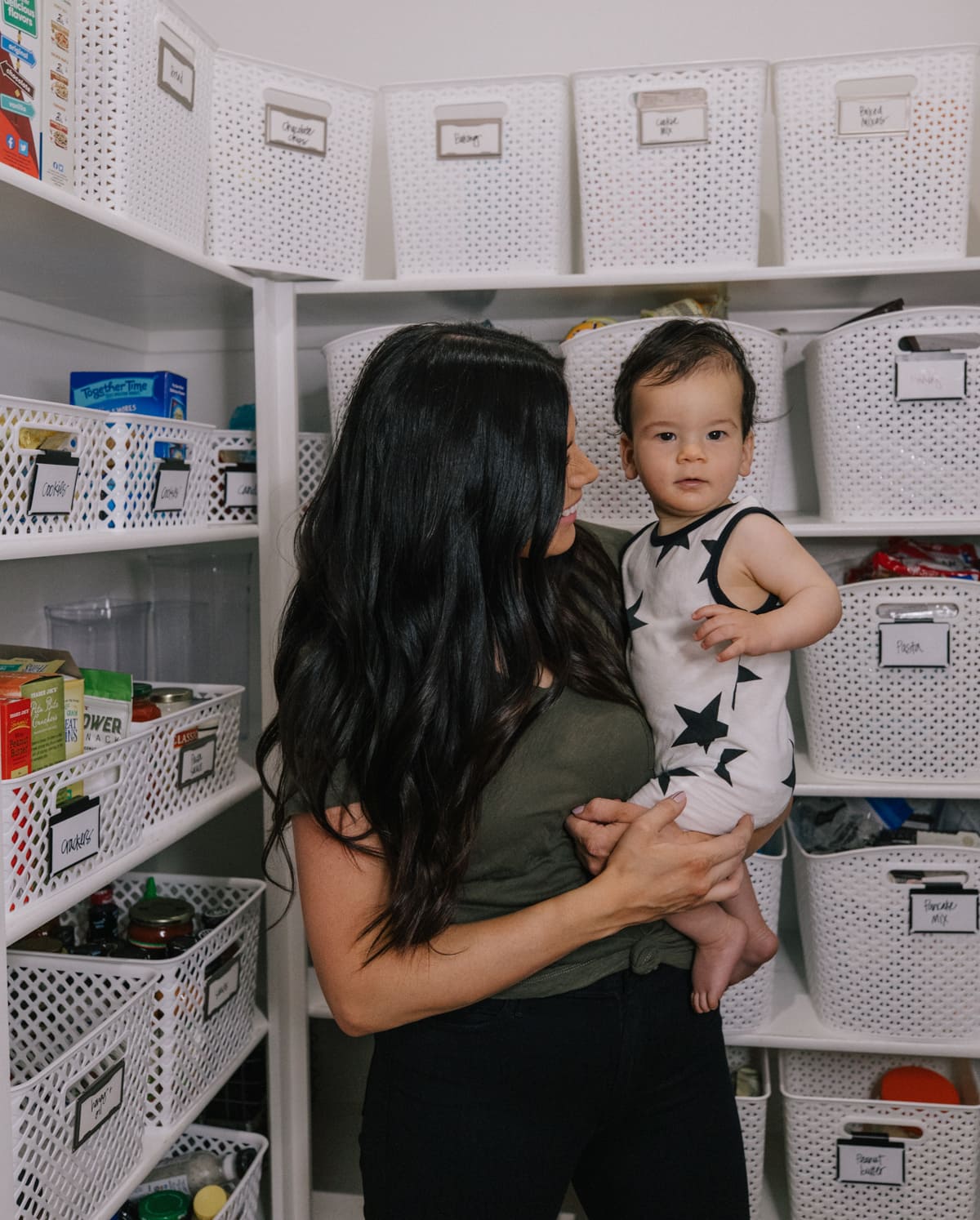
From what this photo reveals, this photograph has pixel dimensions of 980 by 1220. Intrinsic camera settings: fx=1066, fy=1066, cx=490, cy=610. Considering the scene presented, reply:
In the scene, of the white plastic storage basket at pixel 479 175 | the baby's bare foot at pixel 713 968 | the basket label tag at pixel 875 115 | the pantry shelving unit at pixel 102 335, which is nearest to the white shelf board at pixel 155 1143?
the pantry shelving unit at pixel 102 335

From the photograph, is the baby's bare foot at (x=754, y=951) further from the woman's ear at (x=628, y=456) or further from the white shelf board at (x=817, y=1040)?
the woman's ear at (x=628, y=456)

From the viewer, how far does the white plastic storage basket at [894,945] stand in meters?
1.79

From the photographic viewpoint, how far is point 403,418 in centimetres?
113

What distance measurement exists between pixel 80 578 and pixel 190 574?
24 cm

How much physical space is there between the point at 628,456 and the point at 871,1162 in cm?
132

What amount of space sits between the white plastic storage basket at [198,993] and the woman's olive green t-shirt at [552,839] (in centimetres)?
→ 57

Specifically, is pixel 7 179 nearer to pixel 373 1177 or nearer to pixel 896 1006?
pixel 373 1177

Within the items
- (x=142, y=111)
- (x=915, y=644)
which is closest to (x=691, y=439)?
(x=915, y=644)

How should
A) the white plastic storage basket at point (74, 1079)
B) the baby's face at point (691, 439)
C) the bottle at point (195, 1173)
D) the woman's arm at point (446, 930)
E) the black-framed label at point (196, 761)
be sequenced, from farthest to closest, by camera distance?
the bottle at point (195, 1173), the black-framed label at point (196, 761), the baby's face at point (691, 439), the white plastic storage basket at point (74, 1079), the woman's arm at point (446, 930)

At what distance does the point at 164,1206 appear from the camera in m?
1.61

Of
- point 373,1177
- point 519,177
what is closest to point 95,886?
point 373,1177

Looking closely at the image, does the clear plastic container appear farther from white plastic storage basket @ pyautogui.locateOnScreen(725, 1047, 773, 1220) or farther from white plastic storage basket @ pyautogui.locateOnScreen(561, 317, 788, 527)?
white plastic storage basket @ pyautogui.locateOnScreen(725, 1047, 773, 1220)

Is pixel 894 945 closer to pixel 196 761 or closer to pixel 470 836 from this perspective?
pixel 470 836

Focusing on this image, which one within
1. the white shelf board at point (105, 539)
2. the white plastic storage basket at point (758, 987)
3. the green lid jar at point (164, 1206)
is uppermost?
the white shelf board at point (105, 539)
